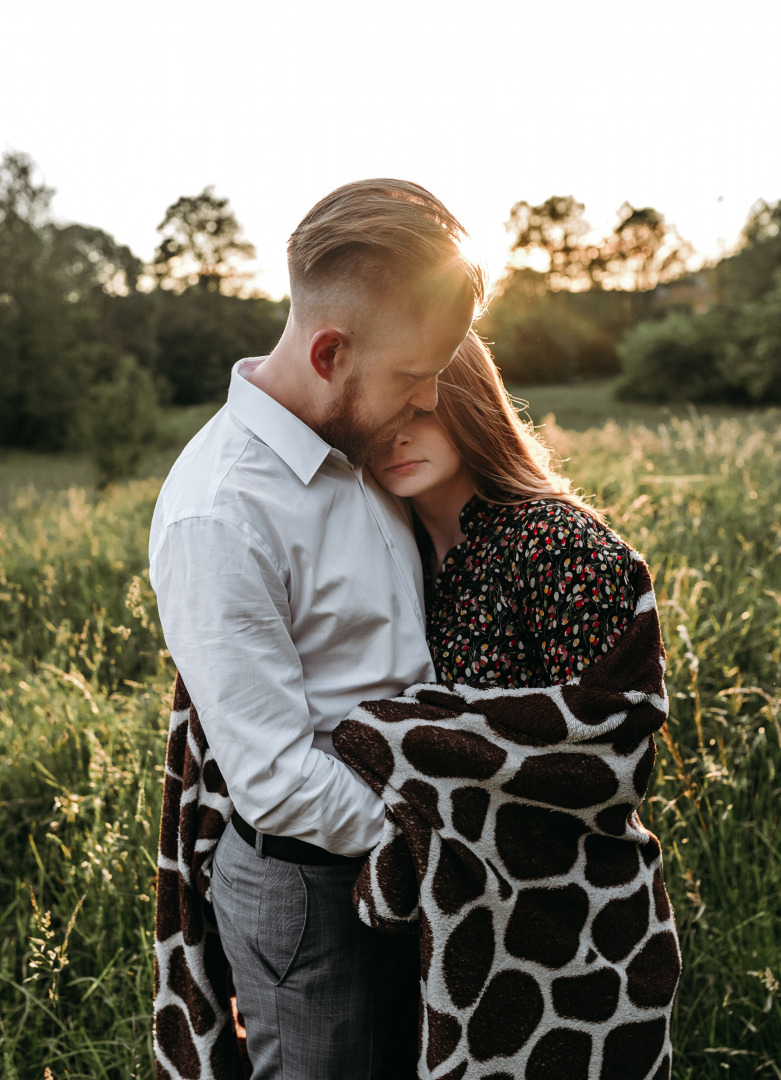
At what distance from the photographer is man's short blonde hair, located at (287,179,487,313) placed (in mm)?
1372

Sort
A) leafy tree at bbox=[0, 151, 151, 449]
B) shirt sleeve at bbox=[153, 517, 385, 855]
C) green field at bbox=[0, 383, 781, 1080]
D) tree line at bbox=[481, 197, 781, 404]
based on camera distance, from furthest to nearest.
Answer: leafy tree at bbox=[0, 151, 151, 449], tree line at bbox=[481, 197, 781, 404], green field at bbox=[0, 383, 781, 1080], shirt sleeve at bbox=[153, 517, 385, 855]

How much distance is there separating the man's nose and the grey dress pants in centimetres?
91

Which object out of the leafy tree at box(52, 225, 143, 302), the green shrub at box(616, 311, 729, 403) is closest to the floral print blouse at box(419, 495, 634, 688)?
the green shrub at box(616, 311, 729, 403)

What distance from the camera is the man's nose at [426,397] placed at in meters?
1.53

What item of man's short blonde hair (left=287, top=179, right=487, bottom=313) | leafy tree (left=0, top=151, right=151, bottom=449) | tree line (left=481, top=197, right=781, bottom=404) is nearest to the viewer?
man's short blonde hair (left=287, top=179, right=487, bottom=313)

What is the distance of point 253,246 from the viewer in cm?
4153

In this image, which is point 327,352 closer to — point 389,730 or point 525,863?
point 389,730

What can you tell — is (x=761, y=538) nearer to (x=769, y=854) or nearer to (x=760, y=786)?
(x=760, y=786)

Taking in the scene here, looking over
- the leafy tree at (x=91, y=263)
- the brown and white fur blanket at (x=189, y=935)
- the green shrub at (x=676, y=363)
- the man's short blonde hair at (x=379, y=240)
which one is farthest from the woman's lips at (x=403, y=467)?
the leafy tree at (x=91, y=263)

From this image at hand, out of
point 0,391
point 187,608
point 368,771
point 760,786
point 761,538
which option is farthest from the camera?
point 0,391

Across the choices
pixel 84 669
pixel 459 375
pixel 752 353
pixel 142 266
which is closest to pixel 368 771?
pixel 459 375

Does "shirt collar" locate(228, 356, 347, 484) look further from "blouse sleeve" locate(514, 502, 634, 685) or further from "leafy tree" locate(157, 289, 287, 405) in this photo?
"leafy tree" locate(157, 289, 287, 405)

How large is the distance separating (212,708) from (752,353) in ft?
93.0

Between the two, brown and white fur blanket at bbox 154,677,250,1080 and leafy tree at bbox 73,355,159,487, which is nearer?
brown and white fur blanket at bbox 154,677,250,1080
